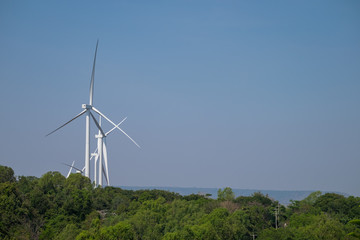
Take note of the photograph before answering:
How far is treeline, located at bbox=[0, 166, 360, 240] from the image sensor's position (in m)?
74.3

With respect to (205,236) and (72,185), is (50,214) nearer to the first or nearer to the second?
(72,185)

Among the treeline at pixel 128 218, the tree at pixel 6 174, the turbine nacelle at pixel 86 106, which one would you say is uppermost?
the turbine nacelle at pixel 86 106

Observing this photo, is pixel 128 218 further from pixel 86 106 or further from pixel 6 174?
pixel 6 174

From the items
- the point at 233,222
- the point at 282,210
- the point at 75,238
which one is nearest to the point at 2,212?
the point at 75,238

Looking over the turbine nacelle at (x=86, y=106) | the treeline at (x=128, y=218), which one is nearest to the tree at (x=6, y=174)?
the treeline at (x=128, y=218)

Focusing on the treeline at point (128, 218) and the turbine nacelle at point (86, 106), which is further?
the turbine nacelle at point (86, 106)

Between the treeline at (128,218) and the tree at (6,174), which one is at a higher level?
the tree at (6,174)

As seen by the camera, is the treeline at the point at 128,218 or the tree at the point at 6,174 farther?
the tree at the point at 6,174

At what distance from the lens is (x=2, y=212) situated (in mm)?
82438

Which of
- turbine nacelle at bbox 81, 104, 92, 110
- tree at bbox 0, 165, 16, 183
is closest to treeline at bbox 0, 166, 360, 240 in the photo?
tree at bbox 0, 165, 16, 183

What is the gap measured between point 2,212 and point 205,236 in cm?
3368

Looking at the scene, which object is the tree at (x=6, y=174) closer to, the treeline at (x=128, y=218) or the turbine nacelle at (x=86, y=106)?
the treeline at (x=128, y=218)

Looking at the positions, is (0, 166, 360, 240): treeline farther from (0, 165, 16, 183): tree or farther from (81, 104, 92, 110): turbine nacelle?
(81, 104, 92, 110): turbine nacelle

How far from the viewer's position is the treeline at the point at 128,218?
244 feet
